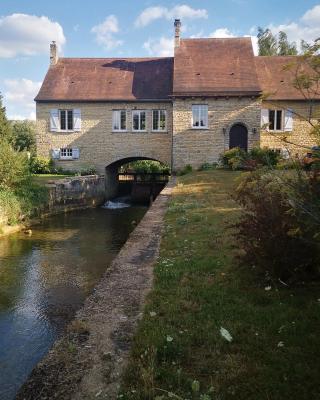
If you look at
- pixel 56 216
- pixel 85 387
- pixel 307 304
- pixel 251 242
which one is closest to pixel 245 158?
pixel 251 242

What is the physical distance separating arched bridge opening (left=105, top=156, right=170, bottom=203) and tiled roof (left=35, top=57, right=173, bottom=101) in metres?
4.30

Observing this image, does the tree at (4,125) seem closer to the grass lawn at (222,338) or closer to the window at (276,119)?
the window at (276,119)

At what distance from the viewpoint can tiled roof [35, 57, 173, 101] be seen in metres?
25.1

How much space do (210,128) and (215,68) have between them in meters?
4.06

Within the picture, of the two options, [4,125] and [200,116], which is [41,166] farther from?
[200,116]

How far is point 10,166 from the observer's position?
15.2m

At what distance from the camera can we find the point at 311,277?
505cm

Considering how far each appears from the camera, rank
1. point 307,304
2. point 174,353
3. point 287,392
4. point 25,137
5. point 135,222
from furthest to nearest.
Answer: point 25,137 → point 135,222 → point 307,304 → point 174,353 → point 287,392

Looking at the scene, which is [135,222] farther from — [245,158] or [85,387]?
[85,387]

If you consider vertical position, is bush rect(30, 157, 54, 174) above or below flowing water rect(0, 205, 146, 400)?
above

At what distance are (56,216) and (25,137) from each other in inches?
1347

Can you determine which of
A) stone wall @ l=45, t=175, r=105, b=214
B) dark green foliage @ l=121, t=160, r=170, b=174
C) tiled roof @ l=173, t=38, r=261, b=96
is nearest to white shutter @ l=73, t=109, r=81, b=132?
stone wall @ l=45, t=175, r=105, b=214

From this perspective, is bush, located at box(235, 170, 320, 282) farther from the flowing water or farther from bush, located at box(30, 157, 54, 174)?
bush, located at box(30, 157, 54, 174)

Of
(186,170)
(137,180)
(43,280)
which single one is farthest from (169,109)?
(43,280)
